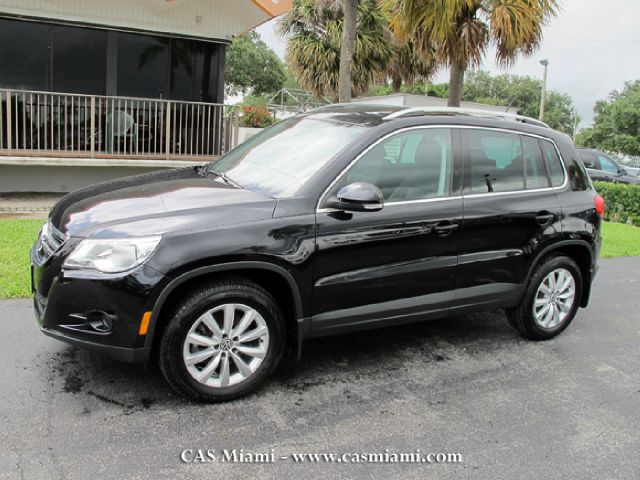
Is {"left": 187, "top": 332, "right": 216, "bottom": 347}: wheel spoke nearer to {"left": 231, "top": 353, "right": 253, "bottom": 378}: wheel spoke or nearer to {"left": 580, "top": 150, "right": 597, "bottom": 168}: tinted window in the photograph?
{"left": 231, "top": 353, "right": 253, "bottom": 378}: wheel spoke

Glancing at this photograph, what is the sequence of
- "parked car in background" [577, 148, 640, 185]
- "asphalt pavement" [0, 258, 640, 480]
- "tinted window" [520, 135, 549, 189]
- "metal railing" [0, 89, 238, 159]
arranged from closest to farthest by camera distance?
"asphalt pavement" [0, 258, 640, 480], "tinted window" [520, 135, 549, 189], "metal railing" [0, 89, 238, 159], "parked car in background" [577, 148, 640, 185]

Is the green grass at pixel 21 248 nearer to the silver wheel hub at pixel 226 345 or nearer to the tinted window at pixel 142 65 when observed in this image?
the silver wheel hub at pixel 226 345

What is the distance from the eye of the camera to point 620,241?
10516 mm

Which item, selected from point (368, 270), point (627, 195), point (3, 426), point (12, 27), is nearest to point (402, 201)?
point (368, 270)

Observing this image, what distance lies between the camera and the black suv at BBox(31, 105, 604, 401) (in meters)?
3.47

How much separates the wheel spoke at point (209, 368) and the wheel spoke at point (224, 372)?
0.04 meters

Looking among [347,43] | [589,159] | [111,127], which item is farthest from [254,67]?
[111,127]

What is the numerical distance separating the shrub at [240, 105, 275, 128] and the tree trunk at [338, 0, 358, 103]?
63.4 inches

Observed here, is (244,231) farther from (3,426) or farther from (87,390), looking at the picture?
(3,426)

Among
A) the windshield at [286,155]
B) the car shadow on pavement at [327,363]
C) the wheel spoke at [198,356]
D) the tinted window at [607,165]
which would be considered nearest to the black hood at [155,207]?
the windshield at [286,155]

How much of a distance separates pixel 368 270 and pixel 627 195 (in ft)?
40.9

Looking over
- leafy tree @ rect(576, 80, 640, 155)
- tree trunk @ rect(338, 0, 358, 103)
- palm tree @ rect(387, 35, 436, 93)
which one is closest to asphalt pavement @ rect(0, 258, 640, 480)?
tree trunk @ rect(338, 0, 358, 103)

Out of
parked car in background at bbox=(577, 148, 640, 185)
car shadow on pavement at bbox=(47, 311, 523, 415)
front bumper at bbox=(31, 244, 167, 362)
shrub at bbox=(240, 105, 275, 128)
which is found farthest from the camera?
parked car in background at bbox=(577, 148, 640, 185)

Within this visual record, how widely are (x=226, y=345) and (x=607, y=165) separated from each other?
18922 millimetres
